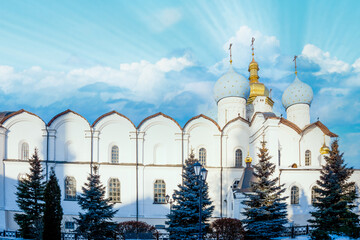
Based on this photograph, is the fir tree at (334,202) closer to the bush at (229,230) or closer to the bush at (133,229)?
the bush at (229,230)

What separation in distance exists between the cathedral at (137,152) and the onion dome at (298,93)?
169 inches

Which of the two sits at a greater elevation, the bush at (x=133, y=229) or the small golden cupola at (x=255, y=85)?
the small golden cupola at (x=255, y=85)

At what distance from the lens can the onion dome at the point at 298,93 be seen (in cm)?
2609

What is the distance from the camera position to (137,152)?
2148 centimetres

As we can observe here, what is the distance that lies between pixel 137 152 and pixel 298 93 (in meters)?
14.0

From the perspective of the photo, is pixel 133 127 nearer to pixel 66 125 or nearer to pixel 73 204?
pixel 66 125

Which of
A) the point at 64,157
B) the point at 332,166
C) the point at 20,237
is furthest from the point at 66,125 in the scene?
the point at 332,166

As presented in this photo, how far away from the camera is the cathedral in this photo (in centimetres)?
2097

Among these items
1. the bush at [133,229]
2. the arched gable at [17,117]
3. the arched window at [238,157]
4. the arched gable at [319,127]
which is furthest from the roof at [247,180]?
the arched gable at [17,117]

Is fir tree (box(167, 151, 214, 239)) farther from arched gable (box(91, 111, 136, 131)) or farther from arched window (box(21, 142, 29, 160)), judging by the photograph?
arched window (box(21, 142, 29, 160))

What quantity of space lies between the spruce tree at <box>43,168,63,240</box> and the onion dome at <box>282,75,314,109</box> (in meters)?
19.7

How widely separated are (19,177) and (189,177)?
11918 mm

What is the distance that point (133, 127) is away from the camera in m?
21.8

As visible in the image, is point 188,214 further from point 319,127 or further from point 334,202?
point 319,127
